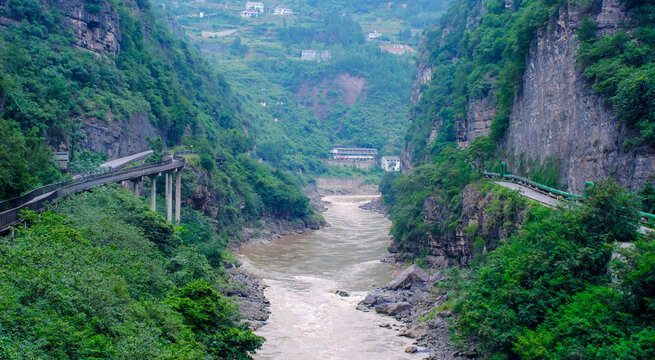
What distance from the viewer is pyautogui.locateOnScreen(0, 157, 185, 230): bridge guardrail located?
23.2m

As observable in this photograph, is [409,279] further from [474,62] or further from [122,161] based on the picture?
[474,62]

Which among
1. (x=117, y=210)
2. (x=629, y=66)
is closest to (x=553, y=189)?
(x=629, y=66)

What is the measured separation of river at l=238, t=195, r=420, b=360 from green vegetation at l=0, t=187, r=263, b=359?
196 inches

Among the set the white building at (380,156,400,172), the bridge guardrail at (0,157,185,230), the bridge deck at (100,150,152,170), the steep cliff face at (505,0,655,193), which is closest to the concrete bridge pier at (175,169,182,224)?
the bridge guardrail at (0,157,185,230)

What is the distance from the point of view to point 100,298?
60.6ft

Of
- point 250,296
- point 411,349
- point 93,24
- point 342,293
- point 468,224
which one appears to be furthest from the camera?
point 93,24

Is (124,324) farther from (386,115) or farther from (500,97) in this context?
(386,115)

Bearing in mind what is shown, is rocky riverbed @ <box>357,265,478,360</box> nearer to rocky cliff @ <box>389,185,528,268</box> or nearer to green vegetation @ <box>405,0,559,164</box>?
rocky cliff @ <box>389,185,528,268</box>

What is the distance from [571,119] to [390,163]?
11101 cm

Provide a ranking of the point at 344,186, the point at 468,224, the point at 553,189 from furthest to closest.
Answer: the point at 344,186, the point at 468,224, the point at 553,189

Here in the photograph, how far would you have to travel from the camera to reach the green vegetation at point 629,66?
79.8ft

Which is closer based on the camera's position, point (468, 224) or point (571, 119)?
point (571, 119)

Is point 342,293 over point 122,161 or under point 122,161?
under

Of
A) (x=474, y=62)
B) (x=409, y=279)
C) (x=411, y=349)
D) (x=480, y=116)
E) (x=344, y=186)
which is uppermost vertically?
(x=474, y=62)
